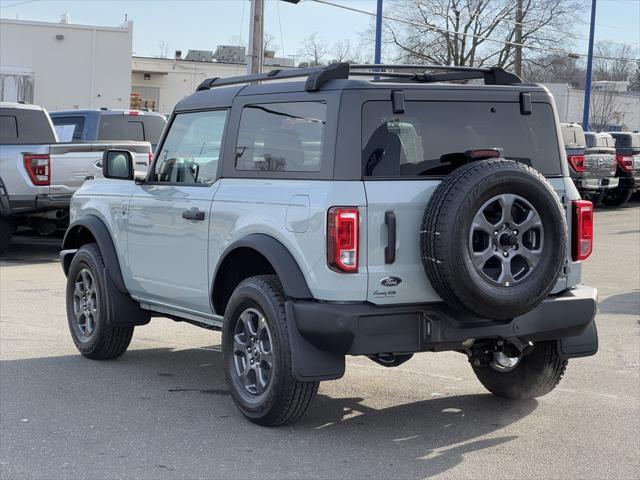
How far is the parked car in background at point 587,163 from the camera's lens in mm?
24281

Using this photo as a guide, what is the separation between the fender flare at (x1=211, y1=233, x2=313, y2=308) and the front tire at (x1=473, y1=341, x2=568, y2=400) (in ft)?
5.46

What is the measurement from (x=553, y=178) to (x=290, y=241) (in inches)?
64.1

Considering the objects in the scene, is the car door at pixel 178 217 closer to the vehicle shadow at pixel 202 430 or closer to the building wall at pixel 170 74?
the vehicle shadow at pixel 202 430

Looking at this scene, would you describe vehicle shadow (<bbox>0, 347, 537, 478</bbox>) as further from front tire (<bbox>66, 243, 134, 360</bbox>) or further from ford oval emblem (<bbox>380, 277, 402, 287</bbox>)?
ford oval emblem (<bbox>380, 277, 402, 287</bbox>)

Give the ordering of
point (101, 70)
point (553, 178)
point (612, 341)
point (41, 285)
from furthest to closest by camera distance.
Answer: point (101, 70) < point (41, 285) < point (612, 341) < point (553, 178)

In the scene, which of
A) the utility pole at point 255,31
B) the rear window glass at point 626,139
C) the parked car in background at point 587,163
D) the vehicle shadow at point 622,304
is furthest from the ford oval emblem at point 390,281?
the rear window glass at point 626,139

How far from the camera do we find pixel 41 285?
39.3ft

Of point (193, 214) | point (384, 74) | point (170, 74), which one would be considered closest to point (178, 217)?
point (193, 214)

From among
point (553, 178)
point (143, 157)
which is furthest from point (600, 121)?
point (553, 178)

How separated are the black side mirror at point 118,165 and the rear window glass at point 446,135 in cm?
245

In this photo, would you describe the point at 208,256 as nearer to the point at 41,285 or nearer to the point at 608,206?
the point at 41,285

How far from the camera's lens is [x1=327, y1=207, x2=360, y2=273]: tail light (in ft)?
17.6

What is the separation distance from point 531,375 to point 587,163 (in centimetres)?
1906

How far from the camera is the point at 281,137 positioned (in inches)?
238
